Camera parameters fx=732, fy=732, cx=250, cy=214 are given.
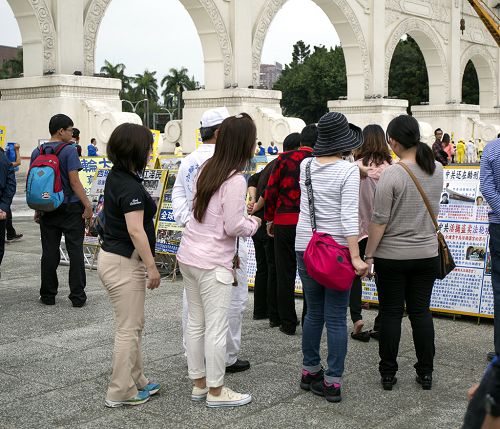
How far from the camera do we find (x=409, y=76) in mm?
55906

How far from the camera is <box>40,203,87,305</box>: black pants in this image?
23.7 feet

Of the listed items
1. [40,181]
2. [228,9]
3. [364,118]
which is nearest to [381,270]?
[40,181]

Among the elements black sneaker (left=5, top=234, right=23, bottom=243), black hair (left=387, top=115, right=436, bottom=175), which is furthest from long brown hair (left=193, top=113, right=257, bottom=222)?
black sneaker (left=5, top=234, right=23, bottom=243)

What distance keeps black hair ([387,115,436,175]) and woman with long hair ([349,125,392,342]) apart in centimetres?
73

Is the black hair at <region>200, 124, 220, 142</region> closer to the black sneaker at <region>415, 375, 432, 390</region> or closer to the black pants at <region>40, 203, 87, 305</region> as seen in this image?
the black sneaker at <region>415, 375, 432, 390</region>

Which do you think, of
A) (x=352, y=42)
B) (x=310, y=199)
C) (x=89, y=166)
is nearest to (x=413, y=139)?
(x=310, y=199)

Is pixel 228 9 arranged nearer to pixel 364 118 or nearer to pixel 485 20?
pixel 364 118

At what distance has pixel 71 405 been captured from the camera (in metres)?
4.54

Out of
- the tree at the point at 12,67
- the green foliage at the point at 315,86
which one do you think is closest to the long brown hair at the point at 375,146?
the green foliage at the point at 315,86

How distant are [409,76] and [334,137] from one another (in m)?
53.5

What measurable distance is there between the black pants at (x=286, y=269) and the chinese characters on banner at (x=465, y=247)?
59.9 inches

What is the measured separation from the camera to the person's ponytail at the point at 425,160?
15.8 ft

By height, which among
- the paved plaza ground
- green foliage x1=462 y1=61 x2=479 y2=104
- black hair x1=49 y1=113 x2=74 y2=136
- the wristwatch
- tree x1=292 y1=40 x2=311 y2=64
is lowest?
the paved plaza ground

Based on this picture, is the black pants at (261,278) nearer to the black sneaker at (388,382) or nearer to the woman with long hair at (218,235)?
the black sneaker at (388,382)
